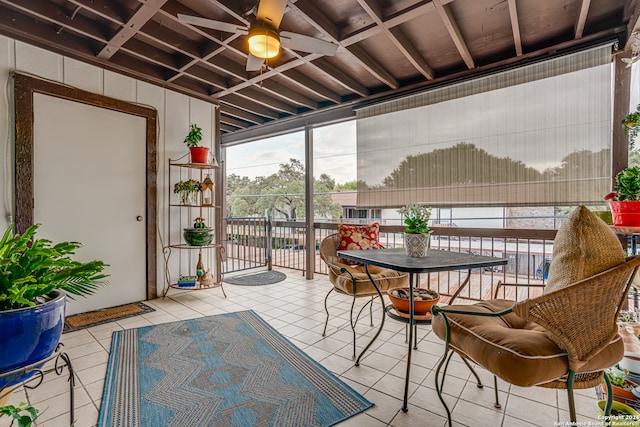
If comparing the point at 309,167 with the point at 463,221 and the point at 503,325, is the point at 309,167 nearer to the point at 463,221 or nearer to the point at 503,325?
the point at 463,221

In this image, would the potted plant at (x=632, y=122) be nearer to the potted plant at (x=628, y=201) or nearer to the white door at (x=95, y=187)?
the potted plant at (x=628, y=201)

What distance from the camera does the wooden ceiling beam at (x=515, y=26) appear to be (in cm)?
228

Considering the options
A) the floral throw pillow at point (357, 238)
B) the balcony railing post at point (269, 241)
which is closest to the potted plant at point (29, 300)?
the floral throw pillow at point (357, 238)

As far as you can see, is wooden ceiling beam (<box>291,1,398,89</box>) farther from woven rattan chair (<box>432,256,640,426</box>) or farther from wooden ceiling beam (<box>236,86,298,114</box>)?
woven rattan chair (<box>432,256,640,426</box>)

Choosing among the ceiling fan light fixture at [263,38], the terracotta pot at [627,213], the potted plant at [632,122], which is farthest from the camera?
the potted plant at [632,122]

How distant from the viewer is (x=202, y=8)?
8.30ft

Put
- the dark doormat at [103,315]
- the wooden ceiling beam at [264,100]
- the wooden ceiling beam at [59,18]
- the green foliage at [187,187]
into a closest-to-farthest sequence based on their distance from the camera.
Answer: the wooden ceiling beam at [59,18], the dark doormat at [103,315], the green foliage at [187,187], the wooden ceiling beam at [264,100]

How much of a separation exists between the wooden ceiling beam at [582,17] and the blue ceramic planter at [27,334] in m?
3.55

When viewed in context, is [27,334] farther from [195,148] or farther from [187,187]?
[195,148]

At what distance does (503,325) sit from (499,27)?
2562mm

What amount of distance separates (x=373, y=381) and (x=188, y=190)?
2780 millimetres

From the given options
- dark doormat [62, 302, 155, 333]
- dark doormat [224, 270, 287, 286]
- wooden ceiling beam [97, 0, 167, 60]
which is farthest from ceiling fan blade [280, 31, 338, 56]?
dark doormat [224, 270, 287, 286]

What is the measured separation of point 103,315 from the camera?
3008 mm

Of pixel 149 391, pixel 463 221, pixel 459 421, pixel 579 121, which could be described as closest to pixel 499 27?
pixel 579 121
